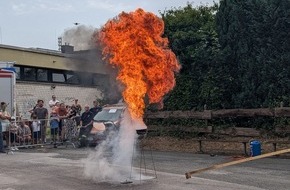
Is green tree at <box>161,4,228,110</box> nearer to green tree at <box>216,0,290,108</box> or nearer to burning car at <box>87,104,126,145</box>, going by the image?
green tree at <box>216,0,290,108</box>

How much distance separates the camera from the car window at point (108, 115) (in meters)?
16.9

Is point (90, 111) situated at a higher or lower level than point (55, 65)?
lower

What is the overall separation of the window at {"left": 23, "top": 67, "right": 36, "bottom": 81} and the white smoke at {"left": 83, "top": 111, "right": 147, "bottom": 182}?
1919 cm

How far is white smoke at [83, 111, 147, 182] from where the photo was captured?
1022 cm

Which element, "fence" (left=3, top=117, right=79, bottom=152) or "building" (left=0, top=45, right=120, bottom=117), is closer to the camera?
"fence" (left=3, top=117, right=79, bottom=152)

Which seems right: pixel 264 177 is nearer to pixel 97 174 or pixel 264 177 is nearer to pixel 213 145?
pixel 97 174

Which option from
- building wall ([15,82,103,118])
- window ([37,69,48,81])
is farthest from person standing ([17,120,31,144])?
window ([37,69,48,81])

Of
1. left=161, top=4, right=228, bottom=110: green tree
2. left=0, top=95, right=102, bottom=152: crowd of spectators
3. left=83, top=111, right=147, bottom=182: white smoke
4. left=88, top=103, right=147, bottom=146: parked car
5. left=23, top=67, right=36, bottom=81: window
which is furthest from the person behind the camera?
left=23, top=67, right=36, bottom=81: window

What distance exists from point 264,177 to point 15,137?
10.2 meters

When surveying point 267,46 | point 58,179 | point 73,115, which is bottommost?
point 58,179

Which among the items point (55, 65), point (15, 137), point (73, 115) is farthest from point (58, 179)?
point (55, 65)

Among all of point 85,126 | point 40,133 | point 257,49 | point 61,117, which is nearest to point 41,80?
point 61,117

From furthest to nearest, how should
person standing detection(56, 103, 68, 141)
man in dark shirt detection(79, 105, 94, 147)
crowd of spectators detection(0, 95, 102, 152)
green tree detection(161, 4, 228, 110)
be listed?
person standing detection(56, 103, 68, 141)
green tree detection(161, 4, 228, 110)
man in dark shirt detection(79, 105, 94, 147)
crowd of spectators detection(0, 95, 102, 152)

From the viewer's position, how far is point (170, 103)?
2019 centimetres
